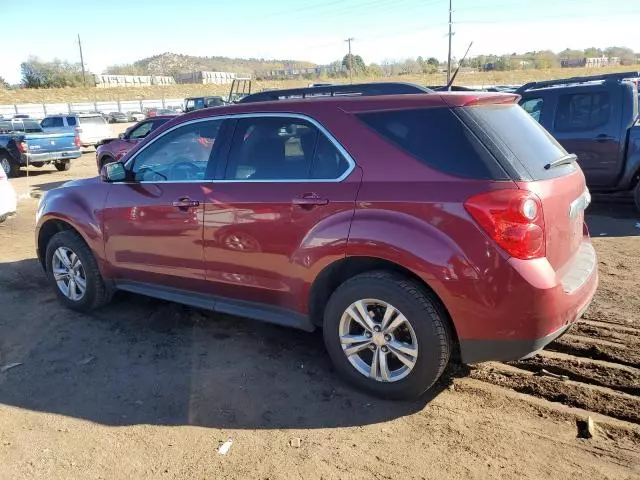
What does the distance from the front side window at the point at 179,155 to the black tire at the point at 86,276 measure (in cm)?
94

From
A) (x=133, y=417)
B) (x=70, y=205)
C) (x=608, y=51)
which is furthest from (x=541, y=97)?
(x=608, y=51)

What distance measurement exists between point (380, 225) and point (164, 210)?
6.20 ft

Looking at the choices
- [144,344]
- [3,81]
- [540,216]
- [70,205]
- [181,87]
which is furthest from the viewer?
[3,81]

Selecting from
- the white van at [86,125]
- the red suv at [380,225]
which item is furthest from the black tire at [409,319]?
the white van at [86,125]

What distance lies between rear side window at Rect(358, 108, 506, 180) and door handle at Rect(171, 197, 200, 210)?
1438mm

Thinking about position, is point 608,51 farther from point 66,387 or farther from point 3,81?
point 66,387

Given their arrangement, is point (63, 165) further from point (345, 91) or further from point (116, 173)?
point (345, 91)

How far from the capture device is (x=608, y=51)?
10656 cm

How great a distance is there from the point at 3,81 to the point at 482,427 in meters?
112

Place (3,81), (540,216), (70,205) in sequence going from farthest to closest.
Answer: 1. (3,81)
2. (70,205)
3. (540,216)

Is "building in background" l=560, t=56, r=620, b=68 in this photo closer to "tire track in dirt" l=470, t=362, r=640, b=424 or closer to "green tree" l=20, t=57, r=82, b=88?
"green tree" l=20, t=57, r=82, b=88

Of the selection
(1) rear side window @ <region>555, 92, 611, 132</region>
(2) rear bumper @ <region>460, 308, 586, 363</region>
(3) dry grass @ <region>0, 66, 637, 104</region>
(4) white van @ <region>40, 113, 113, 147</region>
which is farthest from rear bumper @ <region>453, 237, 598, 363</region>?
(3) dry grass @ <region>0, 66, 637, 104</region>

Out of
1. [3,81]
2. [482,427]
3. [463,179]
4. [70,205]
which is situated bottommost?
[482,427]

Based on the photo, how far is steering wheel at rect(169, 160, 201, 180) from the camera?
4.27 meters
